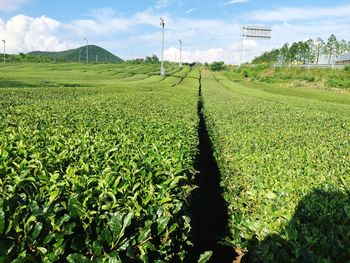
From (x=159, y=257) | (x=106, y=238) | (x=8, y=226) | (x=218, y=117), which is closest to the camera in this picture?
(x=8, y=226)

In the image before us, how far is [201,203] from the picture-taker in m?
7.65

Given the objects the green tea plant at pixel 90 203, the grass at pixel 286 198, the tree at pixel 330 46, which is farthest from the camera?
the tree at pixel 330 46

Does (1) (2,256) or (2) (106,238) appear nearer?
(1) (2,256)

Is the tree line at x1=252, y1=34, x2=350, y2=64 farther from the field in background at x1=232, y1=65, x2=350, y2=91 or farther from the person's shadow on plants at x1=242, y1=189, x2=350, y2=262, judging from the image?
the person's shadow on plants at x1=242, y1=189, x2=350, y2=262

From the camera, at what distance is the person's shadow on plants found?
2.99 meters

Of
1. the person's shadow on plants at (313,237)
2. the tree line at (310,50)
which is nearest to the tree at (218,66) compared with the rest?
the tree line at (310,50)

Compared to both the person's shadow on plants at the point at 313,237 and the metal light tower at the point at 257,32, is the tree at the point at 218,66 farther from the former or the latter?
the person's shadow on plants at the point at 313,237

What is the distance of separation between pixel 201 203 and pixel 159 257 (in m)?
5.02

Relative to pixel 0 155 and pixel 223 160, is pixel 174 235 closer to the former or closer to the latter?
pixel 0 155

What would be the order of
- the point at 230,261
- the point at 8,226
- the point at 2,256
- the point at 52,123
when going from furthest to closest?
the point at 52,123 < the point at 230,261 < the point at 8,226 < the point at 2,256

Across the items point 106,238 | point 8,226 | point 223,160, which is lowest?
point 223,160

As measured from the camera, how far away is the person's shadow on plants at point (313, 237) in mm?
2992

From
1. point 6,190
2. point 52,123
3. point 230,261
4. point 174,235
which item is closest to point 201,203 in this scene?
point 230,261

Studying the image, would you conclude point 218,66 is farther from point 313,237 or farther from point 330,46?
point 313,237
